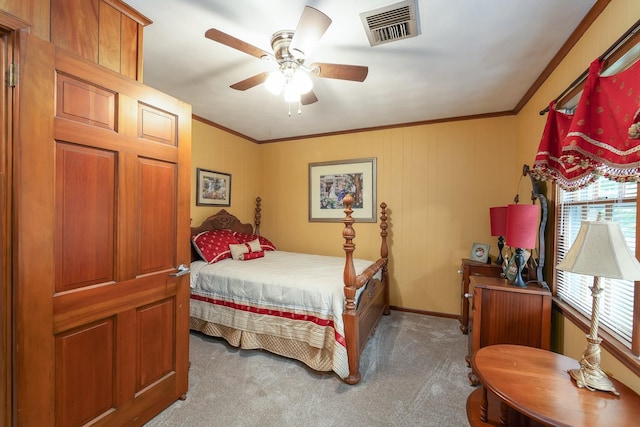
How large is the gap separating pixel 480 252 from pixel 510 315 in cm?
120

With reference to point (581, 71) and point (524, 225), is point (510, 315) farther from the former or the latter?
point (581, 71)

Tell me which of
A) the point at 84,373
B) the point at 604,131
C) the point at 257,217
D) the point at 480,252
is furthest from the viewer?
the point at 257,217

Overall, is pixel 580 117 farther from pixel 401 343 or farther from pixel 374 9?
pixel 401 343

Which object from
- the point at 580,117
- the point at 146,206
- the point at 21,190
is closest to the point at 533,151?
the point at 580,117

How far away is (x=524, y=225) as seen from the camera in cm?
190

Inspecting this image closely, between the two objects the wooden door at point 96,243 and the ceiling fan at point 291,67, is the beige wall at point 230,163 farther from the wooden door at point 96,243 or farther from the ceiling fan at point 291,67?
the ceiling fan at point 291,67

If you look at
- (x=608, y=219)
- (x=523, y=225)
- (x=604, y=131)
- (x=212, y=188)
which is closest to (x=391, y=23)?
(x=604, y=131)

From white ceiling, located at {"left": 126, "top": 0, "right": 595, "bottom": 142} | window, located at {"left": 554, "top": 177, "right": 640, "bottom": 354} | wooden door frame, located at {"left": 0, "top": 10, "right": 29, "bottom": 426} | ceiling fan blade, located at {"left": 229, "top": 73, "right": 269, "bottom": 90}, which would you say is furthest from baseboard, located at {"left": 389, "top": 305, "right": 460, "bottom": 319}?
wooden door frame, located at {"left": 0, "top": 10, "right": 29, "bottom": 426}

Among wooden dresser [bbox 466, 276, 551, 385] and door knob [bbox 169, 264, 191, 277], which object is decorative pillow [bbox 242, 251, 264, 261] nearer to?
door knob [bbox 169, 264, 191, 277]

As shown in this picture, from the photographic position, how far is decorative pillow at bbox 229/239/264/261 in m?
3.32

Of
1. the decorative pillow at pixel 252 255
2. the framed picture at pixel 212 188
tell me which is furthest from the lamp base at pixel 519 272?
the framed picture at pixel 212 188

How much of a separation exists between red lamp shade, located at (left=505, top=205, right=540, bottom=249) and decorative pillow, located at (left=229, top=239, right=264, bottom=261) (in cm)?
268

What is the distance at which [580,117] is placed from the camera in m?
1.38

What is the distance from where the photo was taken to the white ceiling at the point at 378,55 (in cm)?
161
